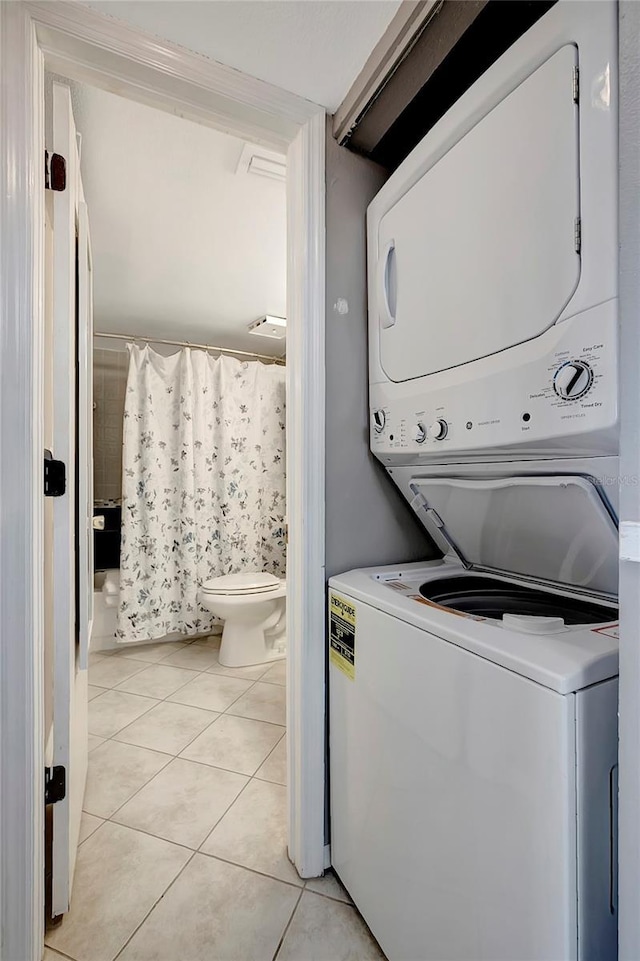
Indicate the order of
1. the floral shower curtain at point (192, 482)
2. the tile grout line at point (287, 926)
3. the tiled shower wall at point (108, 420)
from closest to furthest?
1. the tile grout line at point (287, 926)
2. the floral shower curtain at point (192, 482)
3. the tiled shower wall at point (108, 420)

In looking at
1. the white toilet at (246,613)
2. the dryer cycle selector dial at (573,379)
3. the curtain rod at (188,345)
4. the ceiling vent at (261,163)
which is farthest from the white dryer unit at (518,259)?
the curtain rod at (188,345)

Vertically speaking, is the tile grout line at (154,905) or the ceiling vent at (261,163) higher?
the ceiling vent at (261,163)

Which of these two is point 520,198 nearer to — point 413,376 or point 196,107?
point 413,376

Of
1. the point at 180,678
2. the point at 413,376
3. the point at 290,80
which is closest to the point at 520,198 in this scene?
the point at 413,376

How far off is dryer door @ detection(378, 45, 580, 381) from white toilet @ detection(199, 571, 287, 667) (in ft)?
6.20

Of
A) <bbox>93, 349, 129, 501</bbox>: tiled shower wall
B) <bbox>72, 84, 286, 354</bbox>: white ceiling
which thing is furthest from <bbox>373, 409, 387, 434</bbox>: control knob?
<bbox>93, 349, 129, 501</bbox>: tiled shower wall

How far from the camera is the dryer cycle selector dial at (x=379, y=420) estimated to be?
1.29m

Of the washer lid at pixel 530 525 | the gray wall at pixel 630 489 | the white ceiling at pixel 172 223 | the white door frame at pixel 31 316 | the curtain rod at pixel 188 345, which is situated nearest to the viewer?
the gray wall at pixel 630 489

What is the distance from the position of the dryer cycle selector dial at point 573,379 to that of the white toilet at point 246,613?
7.37ft

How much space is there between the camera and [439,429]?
106 cm

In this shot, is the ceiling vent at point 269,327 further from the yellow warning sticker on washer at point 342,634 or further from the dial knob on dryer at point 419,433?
the yellow warning sticker on washer at point 342,634

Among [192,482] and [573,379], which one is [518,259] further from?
[192,482]

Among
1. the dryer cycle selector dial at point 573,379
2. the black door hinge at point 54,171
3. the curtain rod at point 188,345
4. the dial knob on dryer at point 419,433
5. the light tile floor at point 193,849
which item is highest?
the curtain rod at point 188,345

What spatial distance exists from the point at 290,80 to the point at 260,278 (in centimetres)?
138
